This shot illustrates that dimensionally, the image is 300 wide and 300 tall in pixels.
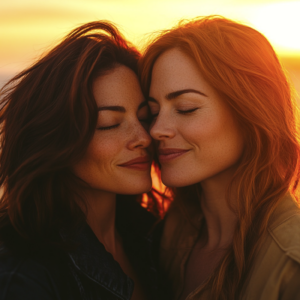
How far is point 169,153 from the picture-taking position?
2389mm

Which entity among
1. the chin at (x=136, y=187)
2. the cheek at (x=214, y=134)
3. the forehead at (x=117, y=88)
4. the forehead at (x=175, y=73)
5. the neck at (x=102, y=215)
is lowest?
the neck at (x=102, y=215)

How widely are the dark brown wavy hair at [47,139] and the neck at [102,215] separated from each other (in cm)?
19

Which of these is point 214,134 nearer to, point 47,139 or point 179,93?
point 179,93

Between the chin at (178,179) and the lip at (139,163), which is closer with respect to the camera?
the chin at (178,179)

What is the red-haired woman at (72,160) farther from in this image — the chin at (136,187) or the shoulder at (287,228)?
the shoulder at (287,228)

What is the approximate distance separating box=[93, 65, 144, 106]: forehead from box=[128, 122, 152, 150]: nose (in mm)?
195

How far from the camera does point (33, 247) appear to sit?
2.01 metres

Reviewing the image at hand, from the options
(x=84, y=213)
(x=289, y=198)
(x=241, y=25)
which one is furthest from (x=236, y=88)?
(x=84, y=213)

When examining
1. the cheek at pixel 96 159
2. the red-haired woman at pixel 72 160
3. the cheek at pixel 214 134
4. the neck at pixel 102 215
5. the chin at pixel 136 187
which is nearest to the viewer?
the red-haired woman at pixel 72 160

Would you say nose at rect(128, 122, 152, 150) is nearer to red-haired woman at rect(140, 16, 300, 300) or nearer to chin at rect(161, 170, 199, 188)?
red-haired woman at rect(140, 16, 300, 300)

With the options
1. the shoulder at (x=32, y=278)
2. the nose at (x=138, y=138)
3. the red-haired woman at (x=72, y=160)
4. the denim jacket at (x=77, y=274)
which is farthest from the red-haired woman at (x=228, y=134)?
the shoulder at (x=32, y=278)

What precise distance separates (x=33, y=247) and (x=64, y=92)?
101cm

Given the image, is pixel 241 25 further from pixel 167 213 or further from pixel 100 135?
pixel 167 213

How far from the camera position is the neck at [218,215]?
2441 mm
